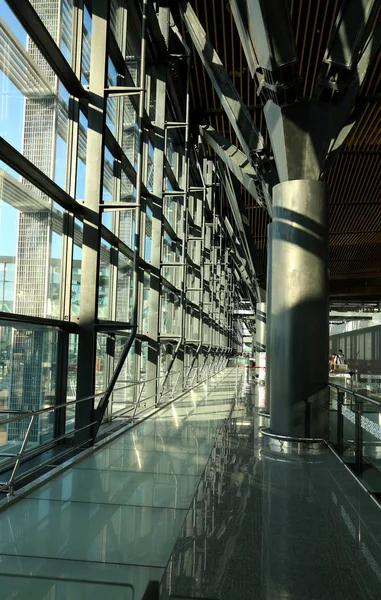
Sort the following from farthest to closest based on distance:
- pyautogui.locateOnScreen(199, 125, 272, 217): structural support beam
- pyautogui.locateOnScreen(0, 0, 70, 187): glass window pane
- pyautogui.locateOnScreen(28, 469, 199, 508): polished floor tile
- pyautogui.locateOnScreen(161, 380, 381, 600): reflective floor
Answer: pyautogui.locateOnScreen(199, 125, 272, 217): structural support beam
pyautogui.locateOnScreen(0, 0, 70, 187): glass window pane
pyautogui.locateOnScreen(28, 469, 199, 508): polished floor tile
pyautogui.locateOnScreen(161, 380, 381, 600): reflective floor

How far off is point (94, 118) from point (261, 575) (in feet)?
20.9

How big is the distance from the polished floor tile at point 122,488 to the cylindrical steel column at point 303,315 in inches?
91.0

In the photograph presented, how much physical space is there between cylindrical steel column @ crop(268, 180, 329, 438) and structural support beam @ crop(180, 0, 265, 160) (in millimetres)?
1664

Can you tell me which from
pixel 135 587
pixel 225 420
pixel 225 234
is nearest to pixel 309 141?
pixel 225 420

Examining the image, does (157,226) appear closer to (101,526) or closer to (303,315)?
(303,315)

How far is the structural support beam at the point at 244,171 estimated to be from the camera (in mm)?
10020

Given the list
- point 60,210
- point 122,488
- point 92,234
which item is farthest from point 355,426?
point 60,210

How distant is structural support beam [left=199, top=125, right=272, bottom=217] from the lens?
10.0m

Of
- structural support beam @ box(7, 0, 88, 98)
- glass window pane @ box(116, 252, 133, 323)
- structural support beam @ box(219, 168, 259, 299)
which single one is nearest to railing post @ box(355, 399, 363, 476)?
structural support beam @ box(7, 0, 88, 98)

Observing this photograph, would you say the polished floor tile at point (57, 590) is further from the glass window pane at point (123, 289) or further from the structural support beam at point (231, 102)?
the glass window pane at point (123, 289)

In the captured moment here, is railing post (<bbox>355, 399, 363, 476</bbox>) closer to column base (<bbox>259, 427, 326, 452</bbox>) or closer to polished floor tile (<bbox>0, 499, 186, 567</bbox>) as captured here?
column base (<bbox>259, 427, 326, 452</bbox>)

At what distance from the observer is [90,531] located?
3732mm

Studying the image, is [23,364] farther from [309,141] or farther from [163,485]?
[309,141]

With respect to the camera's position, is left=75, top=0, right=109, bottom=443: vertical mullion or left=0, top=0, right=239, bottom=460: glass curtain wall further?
left=75, top=0, right=109, bottom=443: vertical mullion
